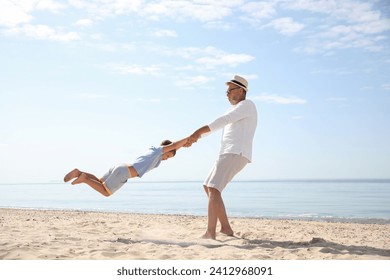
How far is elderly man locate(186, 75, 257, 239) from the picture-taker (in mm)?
5191

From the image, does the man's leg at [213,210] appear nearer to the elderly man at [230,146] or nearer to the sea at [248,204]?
the elderly man at [230,146]

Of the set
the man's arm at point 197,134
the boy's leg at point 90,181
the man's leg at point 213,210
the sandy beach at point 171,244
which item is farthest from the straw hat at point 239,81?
the boy's leg at point 90,181

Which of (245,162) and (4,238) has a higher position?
(245,162)

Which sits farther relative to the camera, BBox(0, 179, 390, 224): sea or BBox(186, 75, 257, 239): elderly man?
BBox(0, 179, 390, 224): sea

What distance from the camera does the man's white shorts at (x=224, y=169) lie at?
17.2ft

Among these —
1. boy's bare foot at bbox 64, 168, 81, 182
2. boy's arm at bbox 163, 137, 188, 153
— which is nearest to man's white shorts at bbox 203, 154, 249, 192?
boy's arm at bbox 163, 137, 188, 153

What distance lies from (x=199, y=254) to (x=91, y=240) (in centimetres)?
162

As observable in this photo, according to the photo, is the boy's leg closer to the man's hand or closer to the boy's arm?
the boy's arm

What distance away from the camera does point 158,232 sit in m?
6.26

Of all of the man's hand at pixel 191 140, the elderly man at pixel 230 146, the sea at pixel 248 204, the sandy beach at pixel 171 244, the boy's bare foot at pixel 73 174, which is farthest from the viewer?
the sea at pixel 248 204
